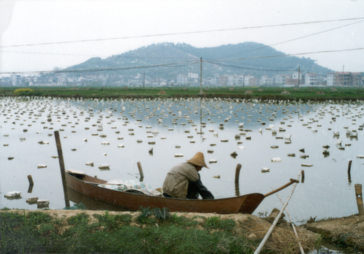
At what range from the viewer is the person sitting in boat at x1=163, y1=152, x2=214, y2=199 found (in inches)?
300

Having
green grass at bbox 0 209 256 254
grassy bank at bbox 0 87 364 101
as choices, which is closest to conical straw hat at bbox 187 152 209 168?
green grass at bbox 0 209 256 254

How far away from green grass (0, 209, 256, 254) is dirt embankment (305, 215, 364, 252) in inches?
77.1

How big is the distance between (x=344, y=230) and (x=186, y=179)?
10.6 feet

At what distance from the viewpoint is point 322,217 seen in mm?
8641

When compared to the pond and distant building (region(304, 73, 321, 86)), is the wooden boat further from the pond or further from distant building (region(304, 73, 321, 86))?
distant building (region(304, 73, 321, 86))

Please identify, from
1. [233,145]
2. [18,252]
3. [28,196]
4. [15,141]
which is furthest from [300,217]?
[15,141]

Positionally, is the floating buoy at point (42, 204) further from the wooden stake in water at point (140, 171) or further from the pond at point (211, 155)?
the wooden stake in water at point (140, 171)

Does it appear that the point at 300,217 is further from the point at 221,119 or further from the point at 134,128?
the point at 221,119

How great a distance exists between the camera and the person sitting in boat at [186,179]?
761 centimetres

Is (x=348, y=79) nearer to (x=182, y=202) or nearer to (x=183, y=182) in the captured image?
(x=183, y=182)

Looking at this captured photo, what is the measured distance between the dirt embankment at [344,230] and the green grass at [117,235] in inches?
77.1

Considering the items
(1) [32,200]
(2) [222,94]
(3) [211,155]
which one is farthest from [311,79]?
(1) [32,200]

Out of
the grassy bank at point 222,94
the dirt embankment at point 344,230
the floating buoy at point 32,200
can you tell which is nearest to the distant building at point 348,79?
the grassy bank at point 222,94

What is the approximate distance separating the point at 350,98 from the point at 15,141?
41.3 metres
